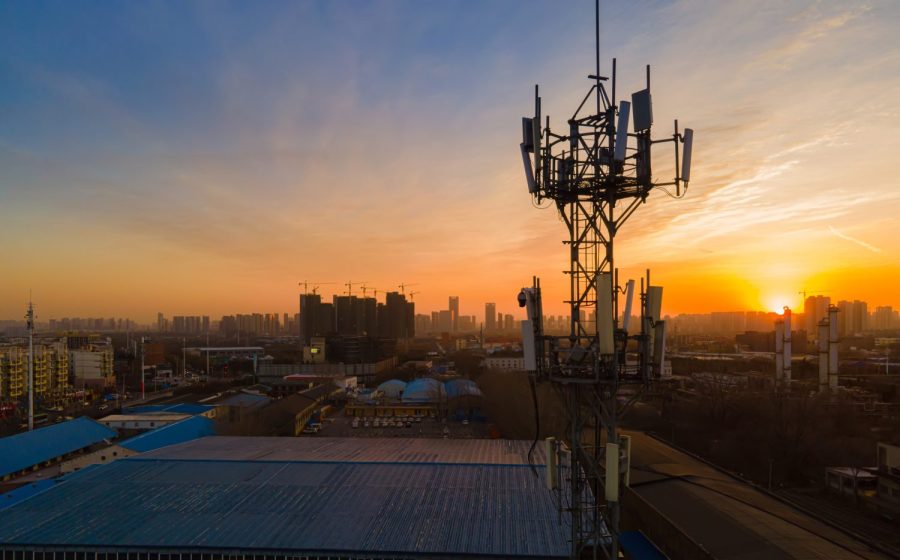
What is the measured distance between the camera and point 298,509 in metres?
9.32

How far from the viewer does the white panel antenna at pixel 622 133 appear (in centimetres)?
381

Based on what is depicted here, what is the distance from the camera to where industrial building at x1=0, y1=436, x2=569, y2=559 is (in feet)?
26.5

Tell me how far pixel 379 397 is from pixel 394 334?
66.3 meters

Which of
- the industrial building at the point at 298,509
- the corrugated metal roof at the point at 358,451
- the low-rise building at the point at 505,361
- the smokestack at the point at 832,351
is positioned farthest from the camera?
the low-rise building at the point at 505,361

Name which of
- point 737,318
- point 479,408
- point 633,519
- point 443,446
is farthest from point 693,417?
point 737,318

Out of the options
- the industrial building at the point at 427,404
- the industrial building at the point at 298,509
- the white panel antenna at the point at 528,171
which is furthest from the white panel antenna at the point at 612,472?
the industrial building at the point at 427,404

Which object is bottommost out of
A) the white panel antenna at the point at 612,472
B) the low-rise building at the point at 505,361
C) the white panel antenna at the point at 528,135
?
the low-rise building at the point at 505,361

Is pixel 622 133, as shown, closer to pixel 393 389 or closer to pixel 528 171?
pixel 528 171

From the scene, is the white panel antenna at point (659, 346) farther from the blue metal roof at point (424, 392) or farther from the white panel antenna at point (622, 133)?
the blue metal roof at point (424, 392)

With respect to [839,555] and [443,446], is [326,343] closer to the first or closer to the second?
[443,446]

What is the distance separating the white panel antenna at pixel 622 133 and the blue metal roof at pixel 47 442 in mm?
20952

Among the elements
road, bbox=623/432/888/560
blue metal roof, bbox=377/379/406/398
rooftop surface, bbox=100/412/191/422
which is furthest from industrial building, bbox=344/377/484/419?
road, bbox=623/432/888/560

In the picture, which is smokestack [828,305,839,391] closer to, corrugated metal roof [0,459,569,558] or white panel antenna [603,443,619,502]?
corrugated metal roof [0,459,569,558]

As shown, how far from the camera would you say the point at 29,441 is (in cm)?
1812
